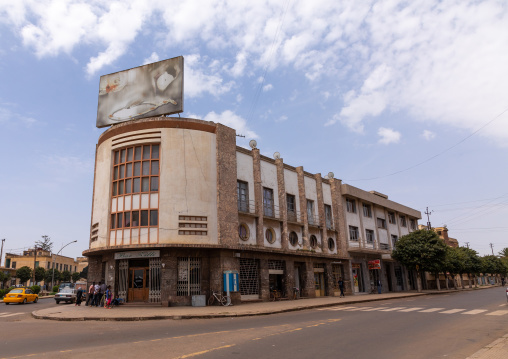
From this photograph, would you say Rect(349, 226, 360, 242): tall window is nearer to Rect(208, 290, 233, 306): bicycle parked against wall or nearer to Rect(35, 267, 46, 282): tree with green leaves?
Rect(208, 290, 233, 306): bicycle parked against wall

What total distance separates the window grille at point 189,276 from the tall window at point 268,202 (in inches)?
290

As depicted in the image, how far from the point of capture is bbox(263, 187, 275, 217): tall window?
29.0 meters

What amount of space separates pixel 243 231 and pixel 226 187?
3686 millimetres

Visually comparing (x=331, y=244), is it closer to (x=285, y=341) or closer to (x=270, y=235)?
(x=270, y=235)

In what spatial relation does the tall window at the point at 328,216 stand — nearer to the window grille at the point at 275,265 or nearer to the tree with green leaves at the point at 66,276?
the window grille at the point at 275,265

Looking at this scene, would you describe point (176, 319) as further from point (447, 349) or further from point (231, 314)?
point (447, 349)

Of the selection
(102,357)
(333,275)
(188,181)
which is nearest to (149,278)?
(188,181)

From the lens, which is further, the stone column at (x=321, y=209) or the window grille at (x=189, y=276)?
the stone column at (x=321, y=209)

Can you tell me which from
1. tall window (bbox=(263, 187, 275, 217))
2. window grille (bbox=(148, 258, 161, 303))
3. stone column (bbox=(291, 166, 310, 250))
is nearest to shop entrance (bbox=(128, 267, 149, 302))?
window grille (bbox=(148, 258, 161, 303))

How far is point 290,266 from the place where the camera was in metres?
29.3

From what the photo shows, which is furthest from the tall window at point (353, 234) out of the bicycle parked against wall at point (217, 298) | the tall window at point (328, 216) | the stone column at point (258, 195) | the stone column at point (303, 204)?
the bicycle parked against wall at point (217, 298)

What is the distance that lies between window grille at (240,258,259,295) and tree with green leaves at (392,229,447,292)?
20.2 metres

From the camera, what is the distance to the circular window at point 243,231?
26.3 metres

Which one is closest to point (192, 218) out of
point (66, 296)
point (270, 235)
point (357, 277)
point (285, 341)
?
point (270, 235)
